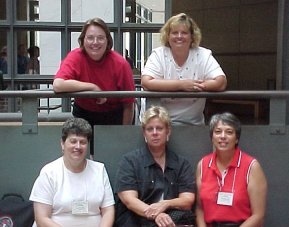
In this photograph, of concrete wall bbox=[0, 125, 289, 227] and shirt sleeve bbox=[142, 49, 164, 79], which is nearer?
shirt sleeve bbox=[142, 49, 164, 79]

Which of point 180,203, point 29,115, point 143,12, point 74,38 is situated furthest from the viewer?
point 143,12

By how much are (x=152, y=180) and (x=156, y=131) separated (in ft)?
1.28

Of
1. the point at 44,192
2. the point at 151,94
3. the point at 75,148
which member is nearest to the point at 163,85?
the point at 151,94

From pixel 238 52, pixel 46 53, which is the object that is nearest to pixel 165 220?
pixel 46 53

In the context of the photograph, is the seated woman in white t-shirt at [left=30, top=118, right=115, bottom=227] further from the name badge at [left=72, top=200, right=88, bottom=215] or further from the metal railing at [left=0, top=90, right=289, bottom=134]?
the metal railing at [left=0, top=90, right=289, bottom=134]

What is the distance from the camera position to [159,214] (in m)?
4.65

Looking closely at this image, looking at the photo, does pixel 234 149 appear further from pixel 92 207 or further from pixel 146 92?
pixel 92 207

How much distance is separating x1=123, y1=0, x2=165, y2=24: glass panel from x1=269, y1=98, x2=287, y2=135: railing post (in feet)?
13.9

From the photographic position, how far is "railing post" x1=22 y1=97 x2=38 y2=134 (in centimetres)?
516

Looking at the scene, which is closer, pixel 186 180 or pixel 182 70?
pixel 186 180

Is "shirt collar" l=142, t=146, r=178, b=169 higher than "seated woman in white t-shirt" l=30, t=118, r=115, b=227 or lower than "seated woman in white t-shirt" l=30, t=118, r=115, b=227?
higher

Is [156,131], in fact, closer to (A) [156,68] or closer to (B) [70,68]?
(A) [156,68]

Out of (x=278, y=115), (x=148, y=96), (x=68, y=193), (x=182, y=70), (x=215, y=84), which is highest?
(x=182, y=70)

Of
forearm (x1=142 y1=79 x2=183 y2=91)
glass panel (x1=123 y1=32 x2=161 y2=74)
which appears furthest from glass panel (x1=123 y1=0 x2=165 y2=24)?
forearm (x1=142 y1=79 x2=183 y2=91)
